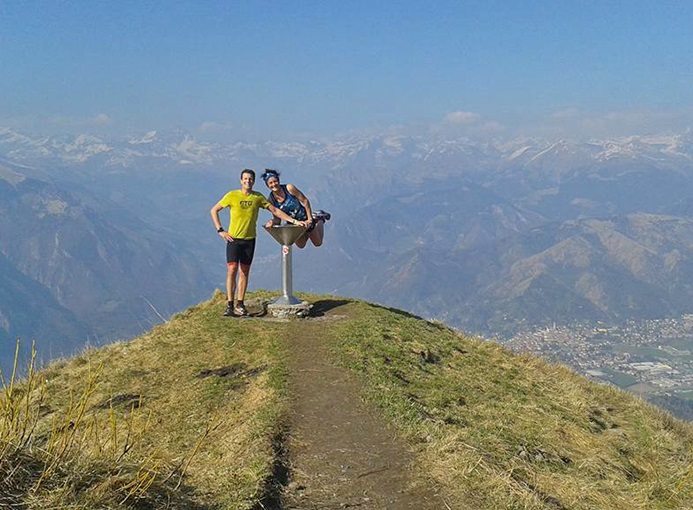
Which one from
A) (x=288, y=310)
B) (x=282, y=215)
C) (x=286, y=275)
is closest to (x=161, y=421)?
(x=288, y=310)

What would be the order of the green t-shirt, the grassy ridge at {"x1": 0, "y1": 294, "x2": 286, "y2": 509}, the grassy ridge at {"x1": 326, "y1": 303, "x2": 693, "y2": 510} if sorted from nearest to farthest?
1. the grassy ridge at {"x1": 0, "y1": 294, "x2": 286, "y2": 509}
2. the grassy ridge at {"x1": 326, "y1": 303, "x2": 693, "y2": 510}
3. the green t-shirt

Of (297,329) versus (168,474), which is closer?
(168,474)

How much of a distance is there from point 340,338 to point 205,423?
17.0 feet


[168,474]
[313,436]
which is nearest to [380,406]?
[313,436]

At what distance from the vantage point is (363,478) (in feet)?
25.8

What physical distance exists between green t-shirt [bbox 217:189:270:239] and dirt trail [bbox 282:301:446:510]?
4765mm

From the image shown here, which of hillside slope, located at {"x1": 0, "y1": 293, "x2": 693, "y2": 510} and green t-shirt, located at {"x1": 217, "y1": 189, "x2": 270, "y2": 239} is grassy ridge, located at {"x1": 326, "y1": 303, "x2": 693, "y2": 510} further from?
green t-shirt, located at {"x1": 217, "y1": 189, "x2": 270, "y2": 239}

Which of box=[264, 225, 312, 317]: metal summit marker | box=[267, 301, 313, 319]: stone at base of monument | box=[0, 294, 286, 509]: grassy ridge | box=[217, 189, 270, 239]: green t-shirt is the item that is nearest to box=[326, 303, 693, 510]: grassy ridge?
box=[267, 301, 313, 319]: stone at base of monument

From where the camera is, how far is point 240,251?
16172 millimetres

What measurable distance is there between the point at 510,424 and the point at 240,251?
Result: 8.39m

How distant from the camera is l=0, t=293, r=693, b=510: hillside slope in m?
6.01

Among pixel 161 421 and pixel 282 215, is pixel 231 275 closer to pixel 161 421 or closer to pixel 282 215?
pixel 282 215

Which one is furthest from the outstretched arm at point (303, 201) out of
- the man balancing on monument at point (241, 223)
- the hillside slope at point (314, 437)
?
the hillside slope at point (314, 437)

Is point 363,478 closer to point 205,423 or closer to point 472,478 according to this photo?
point 472,478
